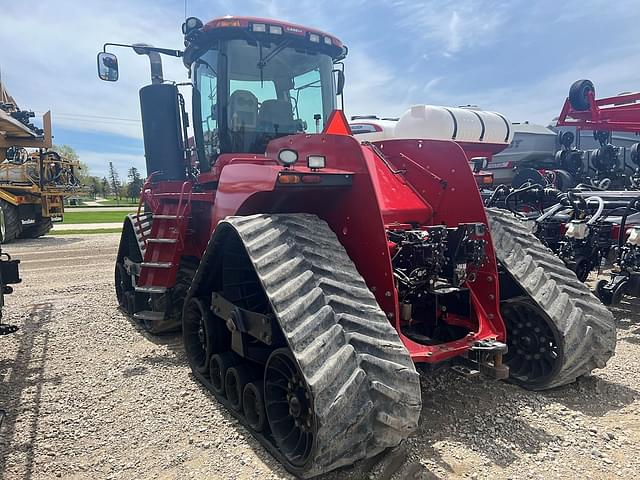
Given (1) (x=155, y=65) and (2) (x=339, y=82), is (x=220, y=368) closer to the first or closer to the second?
(2) (x=339, y=82)

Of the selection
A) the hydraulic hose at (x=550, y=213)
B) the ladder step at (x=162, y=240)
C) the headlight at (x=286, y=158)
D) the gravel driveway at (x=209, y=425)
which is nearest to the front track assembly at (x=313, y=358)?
the gravel driveway at (x=209, y=425)

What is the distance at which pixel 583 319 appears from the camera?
350 cm

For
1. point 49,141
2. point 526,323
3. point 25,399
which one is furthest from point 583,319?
point 49,141

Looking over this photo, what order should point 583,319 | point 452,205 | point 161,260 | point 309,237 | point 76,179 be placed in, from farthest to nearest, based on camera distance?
1. point 76,179
2. point 161,260
3. point 452,205
4. point 583,319
5. point 309,237

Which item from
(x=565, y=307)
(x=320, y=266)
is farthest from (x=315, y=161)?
(x=565, y=307)

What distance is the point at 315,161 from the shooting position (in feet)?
9.67

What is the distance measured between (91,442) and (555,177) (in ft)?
34.4

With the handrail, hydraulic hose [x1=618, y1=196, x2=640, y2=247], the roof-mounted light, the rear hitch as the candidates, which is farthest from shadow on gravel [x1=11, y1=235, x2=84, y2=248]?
hydraulic hose [x1=618, y1=196, x2=640, y2=247]

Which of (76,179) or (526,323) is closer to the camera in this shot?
(526,323)

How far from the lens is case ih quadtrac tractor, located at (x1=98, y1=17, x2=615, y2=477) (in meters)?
2.48

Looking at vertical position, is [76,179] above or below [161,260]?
above

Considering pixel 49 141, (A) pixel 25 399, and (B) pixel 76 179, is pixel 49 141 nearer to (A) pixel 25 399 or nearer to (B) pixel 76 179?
(A) pixel 25 399

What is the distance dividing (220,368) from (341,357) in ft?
4.71

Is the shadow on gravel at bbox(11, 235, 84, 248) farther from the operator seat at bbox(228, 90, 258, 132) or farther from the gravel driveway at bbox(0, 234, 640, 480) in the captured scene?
the operator seat at bbox(228, 90, 258, 132)
